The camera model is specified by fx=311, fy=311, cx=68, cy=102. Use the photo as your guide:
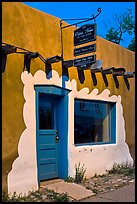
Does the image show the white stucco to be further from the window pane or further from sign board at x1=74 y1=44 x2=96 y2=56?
sign board at x1=74 y1=44 x2=96 y2=56

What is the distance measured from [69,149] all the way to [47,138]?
0.72 m

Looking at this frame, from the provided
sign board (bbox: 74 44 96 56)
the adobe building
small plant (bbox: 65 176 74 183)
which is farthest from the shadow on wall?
small plant (bbox: 65 176 74 183)

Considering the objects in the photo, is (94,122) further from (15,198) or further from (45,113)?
(15,198)

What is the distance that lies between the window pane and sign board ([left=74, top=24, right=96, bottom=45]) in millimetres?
1674

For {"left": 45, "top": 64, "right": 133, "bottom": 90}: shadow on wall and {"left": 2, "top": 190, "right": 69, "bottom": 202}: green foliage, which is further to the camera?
{"left": 45, "top": 64, "right": 133, "bottom": 90}: shadow on wall

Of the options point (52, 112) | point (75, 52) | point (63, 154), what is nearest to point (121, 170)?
point (63, 154)

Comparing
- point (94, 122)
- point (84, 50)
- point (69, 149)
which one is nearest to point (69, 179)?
point (69, 149)

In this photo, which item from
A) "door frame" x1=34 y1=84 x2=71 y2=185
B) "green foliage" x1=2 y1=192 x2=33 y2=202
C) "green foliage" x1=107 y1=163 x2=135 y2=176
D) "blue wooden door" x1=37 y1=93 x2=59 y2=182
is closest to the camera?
"green foliage" x1=2 y1=192 x2=33 y2=202

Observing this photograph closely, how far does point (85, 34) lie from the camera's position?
7.56m

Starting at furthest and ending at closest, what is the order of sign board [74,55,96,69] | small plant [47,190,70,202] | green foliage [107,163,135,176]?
green foliage [107,163,135,176]
sign board [74,55,96,69]
small plant [47,190,70,202]

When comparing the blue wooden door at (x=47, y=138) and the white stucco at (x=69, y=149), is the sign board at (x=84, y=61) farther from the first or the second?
the blue wooden door at (x=47, y=138)

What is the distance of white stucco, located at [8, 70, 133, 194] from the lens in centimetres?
646

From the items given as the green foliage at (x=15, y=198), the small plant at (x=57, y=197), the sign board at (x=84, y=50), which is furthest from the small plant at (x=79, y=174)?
the sign board at (x=84, y=50)

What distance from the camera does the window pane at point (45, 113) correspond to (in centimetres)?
736
